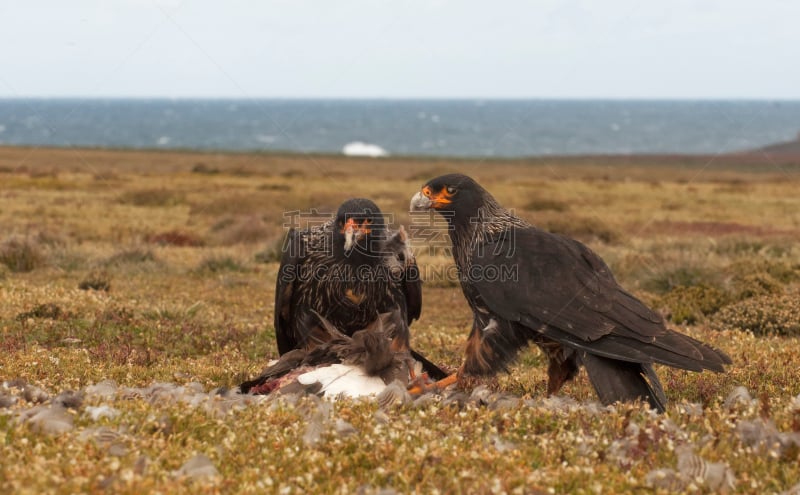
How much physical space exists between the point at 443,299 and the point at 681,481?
11.7 meters

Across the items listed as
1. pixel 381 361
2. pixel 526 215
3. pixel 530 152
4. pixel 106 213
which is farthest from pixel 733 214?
pixel 530 152

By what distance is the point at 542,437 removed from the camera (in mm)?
6055

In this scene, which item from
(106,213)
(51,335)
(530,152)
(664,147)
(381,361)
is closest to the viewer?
(381,361)

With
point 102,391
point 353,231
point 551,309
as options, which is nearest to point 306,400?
point 102,391

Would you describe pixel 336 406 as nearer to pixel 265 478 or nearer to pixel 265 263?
pixel 265 478

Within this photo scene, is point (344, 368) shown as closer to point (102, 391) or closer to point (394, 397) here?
point (394, 397)

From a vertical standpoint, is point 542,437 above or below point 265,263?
above

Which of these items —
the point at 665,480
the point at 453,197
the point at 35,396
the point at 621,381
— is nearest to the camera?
→ the point at 665,480

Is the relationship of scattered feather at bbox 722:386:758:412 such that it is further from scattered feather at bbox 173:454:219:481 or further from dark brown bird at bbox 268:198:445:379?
scattered feather at bbox 173:454:219:481

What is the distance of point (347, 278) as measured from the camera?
30.7 ft

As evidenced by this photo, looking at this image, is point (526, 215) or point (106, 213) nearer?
point (106, 213)

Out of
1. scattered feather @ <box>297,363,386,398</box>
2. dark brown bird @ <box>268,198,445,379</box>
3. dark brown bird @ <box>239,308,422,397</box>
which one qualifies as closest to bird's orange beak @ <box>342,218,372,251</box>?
dark brown bird @ <box>268,198,445,379</box>

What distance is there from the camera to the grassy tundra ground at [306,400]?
5195mm

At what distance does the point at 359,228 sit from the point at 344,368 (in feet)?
5.53
